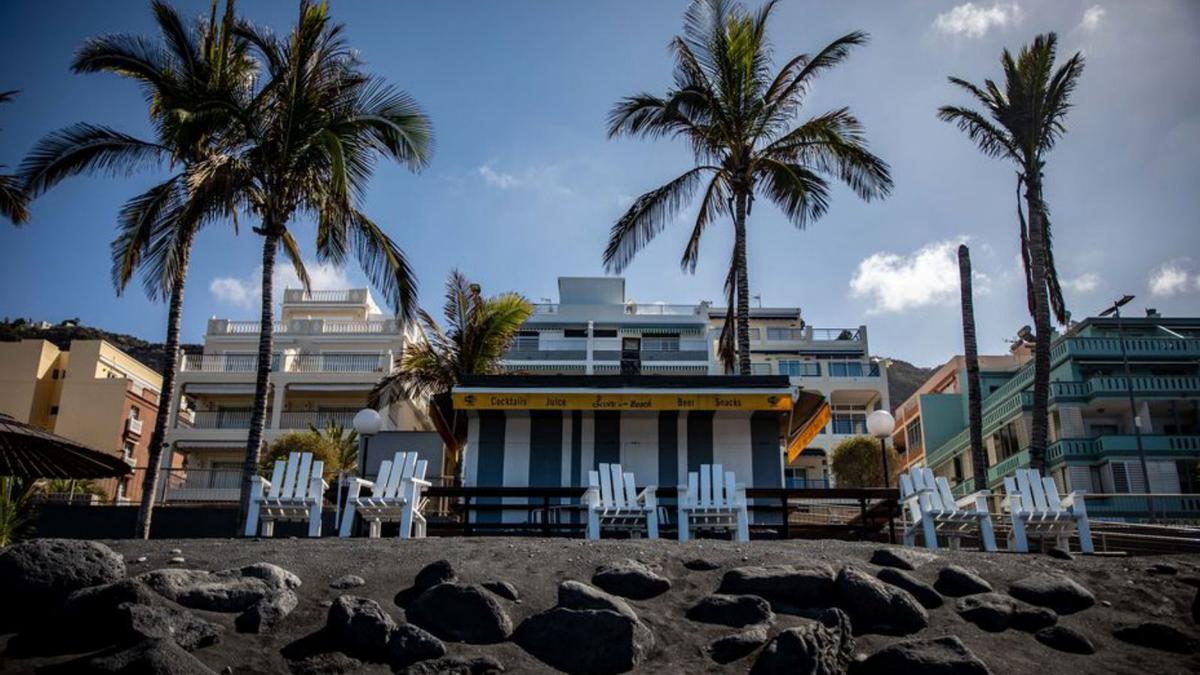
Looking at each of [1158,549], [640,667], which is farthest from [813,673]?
[1158,549]

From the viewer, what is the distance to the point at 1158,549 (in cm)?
1702

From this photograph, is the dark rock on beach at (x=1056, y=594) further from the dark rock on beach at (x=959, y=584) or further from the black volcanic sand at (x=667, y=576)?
the dark rock on beach at (x=959, y=584)

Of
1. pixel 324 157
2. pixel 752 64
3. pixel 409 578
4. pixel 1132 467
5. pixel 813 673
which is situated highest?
pixel 752 64

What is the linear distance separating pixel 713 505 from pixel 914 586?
10.7 ft

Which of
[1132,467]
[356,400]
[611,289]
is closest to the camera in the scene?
[1132,467]

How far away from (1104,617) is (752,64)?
13.6 meters

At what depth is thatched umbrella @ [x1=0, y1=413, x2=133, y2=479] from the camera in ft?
39.0

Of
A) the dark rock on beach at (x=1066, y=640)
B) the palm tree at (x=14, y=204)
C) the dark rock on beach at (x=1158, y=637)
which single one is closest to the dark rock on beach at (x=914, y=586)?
the dark rock on beach at (x=1066, y=640)

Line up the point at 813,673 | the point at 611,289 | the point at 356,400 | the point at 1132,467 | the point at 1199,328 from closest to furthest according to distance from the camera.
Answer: the point at 813,673 → the point at 1132,467 → the point at 1199,328 → the point at 356,400 → the point at 611,289

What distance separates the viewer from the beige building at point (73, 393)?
4619 centimetres

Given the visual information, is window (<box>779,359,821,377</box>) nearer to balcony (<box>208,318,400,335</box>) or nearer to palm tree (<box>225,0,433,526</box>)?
balcony (<box>208,318,400,335</box>)

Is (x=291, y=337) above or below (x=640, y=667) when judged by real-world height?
above

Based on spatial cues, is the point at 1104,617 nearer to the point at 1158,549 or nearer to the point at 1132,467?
the point at 1158,549

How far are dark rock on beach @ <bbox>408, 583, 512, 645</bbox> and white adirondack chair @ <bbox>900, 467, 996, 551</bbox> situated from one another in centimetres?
527
